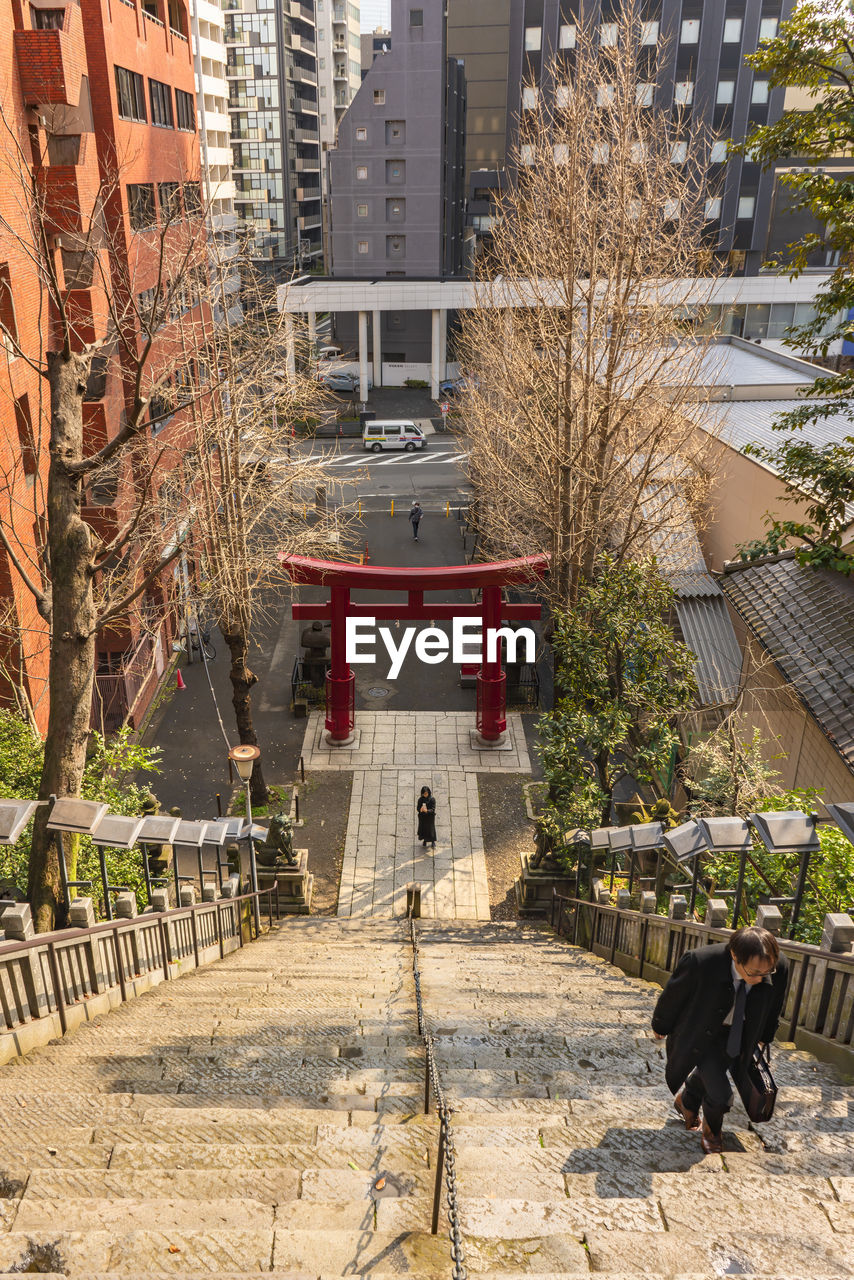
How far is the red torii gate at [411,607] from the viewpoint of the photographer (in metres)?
18.5

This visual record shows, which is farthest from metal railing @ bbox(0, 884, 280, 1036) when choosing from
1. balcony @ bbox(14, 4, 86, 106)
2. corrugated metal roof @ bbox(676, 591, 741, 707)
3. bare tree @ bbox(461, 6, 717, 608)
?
balcony @ bbox(14, 4, 86, 106)

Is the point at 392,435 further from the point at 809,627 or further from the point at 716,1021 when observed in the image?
the point at 716,1021

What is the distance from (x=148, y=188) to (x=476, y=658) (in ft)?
46.8

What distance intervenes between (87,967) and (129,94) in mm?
20651

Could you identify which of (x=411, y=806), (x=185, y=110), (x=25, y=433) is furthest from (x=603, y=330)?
(x=185, y=110)

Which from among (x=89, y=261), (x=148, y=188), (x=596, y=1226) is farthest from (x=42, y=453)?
(x=596, y=1226)

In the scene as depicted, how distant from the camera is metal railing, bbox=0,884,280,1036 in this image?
257 inches

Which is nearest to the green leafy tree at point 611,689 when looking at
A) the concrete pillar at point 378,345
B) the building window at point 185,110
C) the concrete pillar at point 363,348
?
the building window at point 185,110

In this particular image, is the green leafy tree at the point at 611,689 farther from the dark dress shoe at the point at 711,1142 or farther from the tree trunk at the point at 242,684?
the dark dress shoe at the point at 711,1142

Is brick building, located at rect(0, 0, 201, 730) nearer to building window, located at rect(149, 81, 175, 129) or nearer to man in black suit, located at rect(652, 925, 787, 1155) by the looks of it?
building window, located at rect(149, 81, 175, 129)

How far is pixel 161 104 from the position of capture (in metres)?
23.9

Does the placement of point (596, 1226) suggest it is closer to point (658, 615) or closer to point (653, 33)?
point (658, 615)

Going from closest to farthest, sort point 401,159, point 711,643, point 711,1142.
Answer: point 711,1142 < point 711,643 < point 401,159

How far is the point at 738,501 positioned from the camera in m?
19.6
